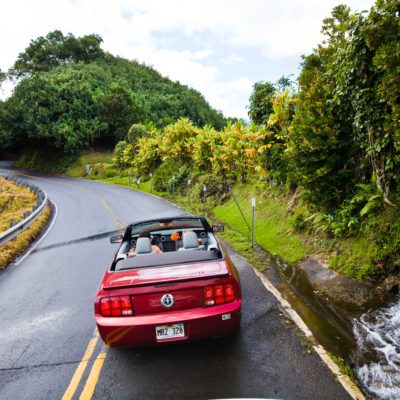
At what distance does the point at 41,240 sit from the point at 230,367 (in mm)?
10801

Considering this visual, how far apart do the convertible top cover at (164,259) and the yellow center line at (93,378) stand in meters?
1.19

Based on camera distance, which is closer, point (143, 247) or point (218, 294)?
point (218, 294)

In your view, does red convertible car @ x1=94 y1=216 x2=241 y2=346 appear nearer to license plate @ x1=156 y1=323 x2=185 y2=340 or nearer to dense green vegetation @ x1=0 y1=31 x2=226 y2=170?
license plate @ x1=156 y1=323 x2=185 y2=340

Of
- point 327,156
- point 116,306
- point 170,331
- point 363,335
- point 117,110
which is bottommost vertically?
point 363,335

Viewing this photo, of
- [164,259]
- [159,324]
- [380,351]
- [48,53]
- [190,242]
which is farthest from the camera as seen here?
[48,53]

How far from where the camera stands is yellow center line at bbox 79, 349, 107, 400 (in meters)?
3.78

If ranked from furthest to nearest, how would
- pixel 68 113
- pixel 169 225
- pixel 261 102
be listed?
1. pixel 68 113
2. pixel 261 102
3. pixel 169 225

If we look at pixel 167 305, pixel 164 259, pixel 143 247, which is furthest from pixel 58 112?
pixel 167 305

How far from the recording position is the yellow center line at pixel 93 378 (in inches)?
149

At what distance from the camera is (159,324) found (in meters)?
3.94

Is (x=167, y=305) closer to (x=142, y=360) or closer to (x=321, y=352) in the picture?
(x=142, y=360)

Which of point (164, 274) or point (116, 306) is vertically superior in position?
point (164, 274)

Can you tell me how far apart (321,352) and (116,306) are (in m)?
2.65

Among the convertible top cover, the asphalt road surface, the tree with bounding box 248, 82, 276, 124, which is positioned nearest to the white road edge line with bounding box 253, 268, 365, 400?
the asphalt road surface
